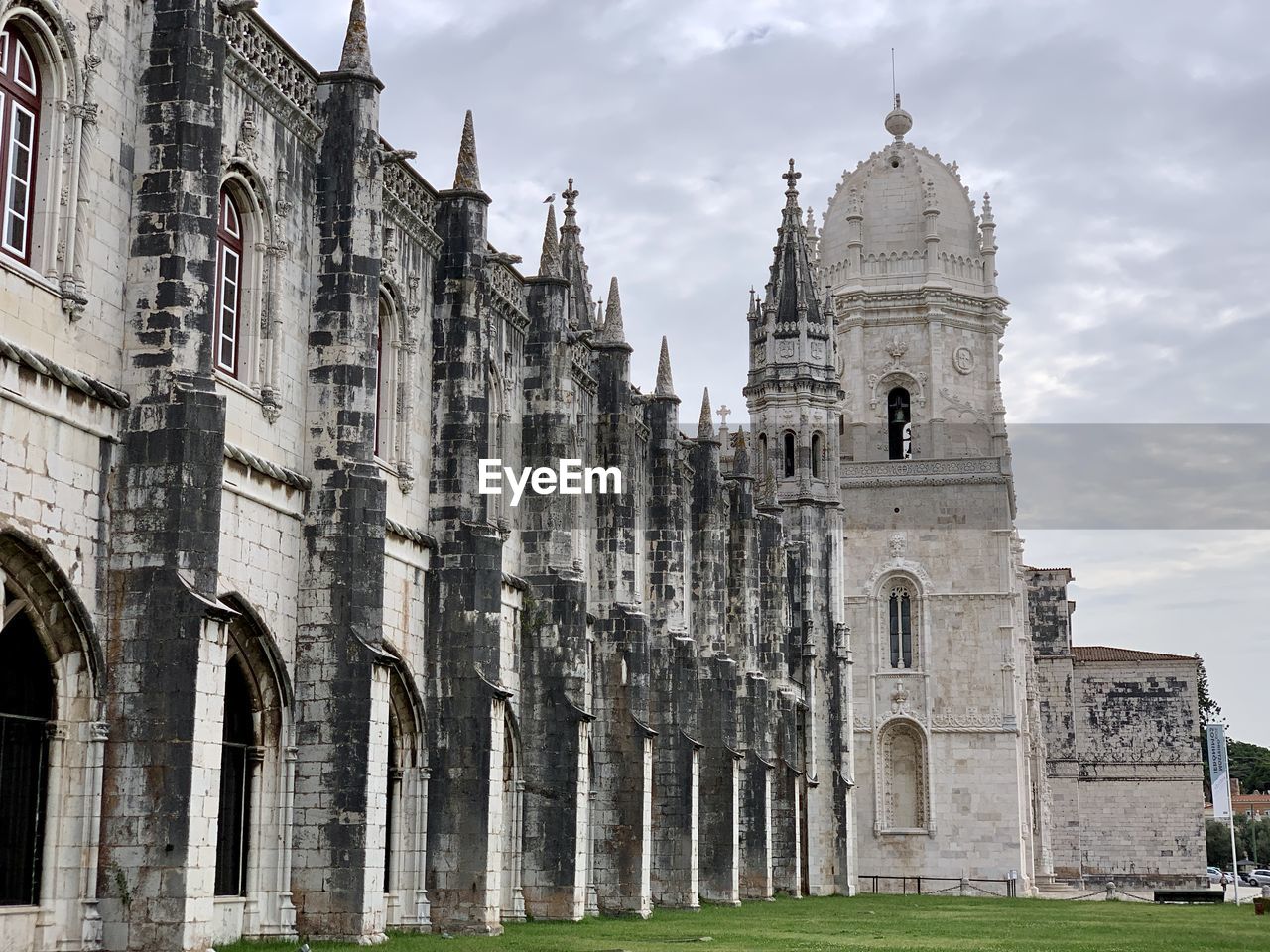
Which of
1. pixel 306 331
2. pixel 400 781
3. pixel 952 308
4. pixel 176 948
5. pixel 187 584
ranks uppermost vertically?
pixel 952 308

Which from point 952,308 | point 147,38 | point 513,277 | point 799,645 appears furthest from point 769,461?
point 147,38

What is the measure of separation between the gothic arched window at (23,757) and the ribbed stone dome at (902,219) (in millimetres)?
53259

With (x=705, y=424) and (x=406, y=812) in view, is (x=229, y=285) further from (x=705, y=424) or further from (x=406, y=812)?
(x=705, y=424)

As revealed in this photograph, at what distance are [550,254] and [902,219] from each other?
37283mm

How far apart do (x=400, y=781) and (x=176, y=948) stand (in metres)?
9.46

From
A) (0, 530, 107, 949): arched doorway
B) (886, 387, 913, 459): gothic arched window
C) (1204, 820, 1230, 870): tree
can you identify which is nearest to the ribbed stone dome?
(886, 387, 913, 459): gothic arched window

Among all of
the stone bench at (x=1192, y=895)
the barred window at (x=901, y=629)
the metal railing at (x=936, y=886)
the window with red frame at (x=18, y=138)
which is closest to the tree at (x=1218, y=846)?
the metal railing at (x=936, y=886)

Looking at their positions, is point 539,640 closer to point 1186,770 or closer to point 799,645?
point 799,645

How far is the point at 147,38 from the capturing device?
64.5 feet

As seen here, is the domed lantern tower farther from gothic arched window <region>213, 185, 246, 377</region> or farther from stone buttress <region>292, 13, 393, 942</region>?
gothic arched window <region>213, 185, 246, 377</region>

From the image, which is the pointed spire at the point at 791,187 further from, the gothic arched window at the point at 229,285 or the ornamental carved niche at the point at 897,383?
the gothic arched window at the point at 229,285

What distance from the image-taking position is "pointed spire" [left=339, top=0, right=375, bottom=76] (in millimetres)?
24672

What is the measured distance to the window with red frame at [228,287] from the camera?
72.3 feet

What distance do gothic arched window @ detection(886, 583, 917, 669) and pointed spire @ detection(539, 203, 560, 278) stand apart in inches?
1346
